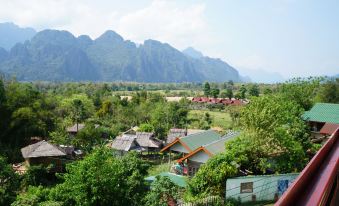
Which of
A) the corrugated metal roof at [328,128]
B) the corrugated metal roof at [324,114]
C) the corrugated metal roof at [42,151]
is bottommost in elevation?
the corrugated metal roof at [42,151]

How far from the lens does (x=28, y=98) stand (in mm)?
34062

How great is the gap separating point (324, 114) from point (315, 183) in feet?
97.1

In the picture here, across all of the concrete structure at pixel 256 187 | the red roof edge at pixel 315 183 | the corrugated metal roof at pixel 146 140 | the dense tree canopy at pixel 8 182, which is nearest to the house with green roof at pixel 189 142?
the concrete structure at pixel 256 187

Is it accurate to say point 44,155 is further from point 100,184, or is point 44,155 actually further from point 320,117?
point 320,117

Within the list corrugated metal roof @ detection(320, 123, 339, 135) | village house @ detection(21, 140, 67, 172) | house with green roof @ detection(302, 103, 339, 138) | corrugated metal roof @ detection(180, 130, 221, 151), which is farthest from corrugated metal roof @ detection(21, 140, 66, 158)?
house with green roof @ detection(302, 103, 339, 138)

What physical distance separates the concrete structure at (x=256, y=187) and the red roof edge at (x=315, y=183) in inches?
548

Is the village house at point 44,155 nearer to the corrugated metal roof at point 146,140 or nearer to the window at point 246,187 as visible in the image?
the corrugated metal roof at point 146,140

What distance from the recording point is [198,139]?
24438 mm

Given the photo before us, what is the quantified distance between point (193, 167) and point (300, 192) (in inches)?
795

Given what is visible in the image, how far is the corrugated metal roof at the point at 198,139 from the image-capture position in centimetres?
2331

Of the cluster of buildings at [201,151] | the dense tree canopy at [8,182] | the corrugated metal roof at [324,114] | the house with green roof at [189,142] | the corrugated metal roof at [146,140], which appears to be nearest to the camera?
the cluster of buildings at [201,151]

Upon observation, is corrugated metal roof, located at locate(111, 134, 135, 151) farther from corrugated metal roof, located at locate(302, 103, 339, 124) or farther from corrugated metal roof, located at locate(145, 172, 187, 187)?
corrugated metal roof, located at locate(302, 103, 339, 124)

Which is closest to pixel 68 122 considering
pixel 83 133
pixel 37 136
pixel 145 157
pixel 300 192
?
pixel 37 136

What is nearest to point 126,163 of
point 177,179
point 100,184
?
point 177,179
